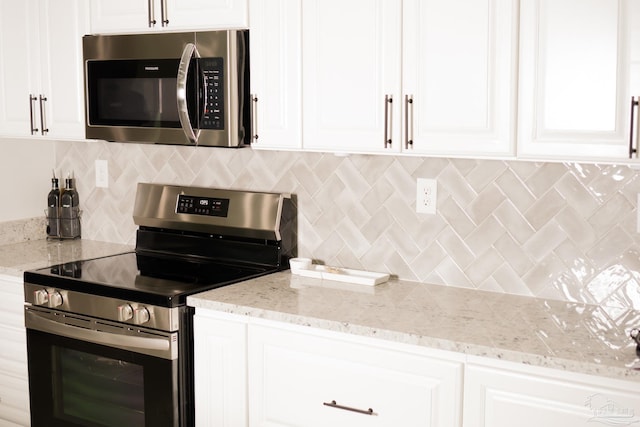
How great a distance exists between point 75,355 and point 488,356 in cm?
156

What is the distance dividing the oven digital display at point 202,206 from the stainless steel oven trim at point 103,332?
0.66m

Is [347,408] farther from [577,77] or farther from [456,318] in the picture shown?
[577,77]

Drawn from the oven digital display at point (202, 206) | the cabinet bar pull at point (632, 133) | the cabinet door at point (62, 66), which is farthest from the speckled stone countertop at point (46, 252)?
the cabinet bar pull at point (632, 133)

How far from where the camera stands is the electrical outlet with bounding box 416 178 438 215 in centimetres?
295

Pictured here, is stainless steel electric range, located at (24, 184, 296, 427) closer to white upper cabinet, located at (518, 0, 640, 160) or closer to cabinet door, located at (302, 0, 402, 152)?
cabinet door, located at (302, 0, 402, 152)

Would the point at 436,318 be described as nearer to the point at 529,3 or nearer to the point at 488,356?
Answer: the point at 488,356

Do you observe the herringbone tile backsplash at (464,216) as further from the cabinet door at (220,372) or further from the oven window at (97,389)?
the oven window at (97,389)

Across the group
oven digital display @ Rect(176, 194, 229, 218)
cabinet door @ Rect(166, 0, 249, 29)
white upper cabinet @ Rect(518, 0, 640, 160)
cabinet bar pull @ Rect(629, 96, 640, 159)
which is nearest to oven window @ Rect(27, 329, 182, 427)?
oven digital display @ Rect(176, 194, 229, 218)

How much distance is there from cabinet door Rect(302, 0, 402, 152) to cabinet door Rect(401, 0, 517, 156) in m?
0.05

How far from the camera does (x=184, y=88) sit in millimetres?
2955

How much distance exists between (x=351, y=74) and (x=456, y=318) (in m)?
0.84

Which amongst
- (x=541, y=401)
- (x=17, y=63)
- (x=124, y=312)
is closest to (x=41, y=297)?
(x=124, y=312)

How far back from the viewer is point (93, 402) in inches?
118

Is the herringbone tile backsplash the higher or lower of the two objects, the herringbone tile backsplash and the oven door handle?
the higher
